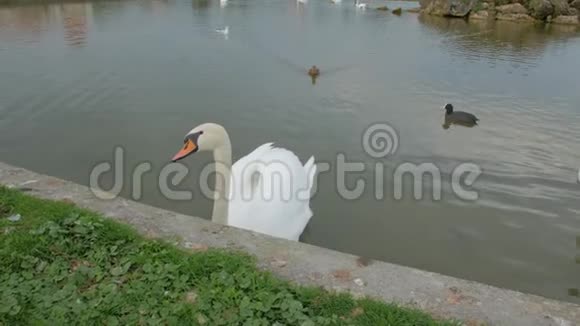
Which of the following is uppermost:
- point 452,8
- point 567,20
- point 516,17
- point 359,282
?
point 452,8

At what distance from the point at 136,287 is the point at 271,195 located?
8.30ft

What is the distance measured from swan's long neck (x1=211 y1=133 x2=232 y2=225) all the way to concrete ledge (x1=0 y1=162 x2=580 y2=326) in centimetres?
79

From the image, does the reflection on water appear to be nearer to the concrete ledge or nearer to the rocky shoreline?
the concrete ledge

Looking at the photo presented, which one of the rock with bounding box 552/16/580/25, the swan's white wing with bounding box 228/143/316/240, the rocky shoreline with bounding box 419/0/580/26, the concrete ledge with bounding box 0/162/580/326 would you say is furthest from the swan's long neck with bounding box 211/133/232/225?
the rock with bounding box 552/16/580/25

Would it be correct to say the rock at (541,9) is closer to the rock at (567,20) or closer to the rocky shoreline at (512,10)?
the rocky shoreline at (512,10)

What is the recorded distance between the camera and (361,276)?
330 cm

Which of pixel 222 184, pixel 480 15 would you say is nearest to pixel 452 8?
pixel 480 15

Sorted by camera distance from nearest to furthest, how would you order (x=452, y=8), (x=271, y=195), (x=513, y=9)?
(x=271, y=195)
(x=513, y=9)
(x=452, y=8)

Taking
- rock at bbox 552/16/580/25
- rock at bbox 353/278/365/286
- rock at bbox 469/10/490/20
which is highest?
rock at bbox 469/10/490/20

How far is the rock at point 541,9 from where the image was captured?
29266mm

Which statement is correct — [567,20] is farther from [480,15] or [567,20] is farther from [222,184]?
[222,184]

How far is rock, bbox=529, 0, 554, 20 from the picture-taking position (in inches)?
1152

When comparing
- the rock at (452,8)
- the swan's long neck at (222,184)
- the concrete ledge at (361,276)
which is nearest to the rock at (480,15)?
the rock at (452,8)

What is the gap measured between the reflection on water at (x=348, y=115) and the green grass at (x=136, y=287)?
2.73 meters
